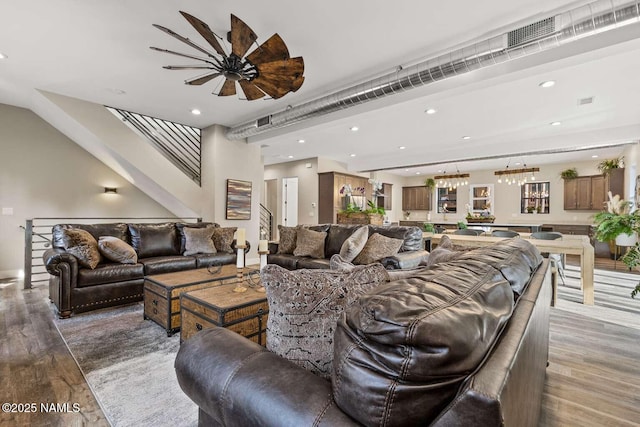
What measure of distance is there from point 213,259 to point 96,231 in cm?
156

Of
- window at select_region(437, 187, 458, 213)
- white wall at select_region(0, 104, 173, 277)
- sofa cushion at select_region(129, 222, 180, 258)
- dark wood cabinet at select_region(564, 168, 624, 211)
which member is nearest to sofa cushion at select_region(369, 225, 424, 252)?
sofa cushion at select_region(129, 222, 180, 258)

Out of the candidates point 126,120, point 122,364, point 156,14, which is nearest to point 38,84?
point 126,120

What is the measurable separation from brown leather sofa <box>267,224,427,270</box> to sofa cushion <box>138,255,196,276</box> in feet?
3.76

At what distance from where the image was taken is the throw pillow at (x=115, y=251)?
145 inches

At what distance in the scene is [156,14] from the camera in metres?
2.67

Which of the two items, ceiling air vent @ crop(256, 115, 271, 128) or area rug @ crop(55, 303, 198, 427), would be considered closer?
area rug @ crop(55, 303, 198, 427)

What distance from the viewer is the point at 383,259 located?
3693mm

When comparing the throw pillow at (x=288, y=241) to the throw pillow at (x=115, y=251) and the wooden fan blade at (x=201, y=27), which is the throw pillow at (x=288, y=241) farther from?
the wooden fan blade at (x=201, y=27)

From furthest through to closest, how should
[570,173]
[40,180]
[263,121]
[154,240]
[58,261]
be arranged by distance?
[570,173], [40,180], [263,121], [154,240], [58,261]

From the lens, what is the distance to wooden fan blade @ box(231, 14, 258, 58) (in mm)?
2326

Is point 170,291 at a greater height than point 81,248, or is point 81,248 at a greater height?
point 81,248

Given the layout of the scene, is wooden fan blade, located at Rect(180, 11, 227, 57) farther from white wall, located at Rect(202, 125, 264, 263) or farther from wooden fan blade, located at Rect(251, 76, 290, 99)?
white wall, located at Rect(202, 125, 264, 263)

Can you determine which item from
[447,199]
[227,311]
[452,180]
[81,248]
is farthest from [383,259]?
[447,199]

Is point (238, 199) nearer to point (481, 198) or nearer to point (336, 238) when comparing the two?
point (336, 238)
